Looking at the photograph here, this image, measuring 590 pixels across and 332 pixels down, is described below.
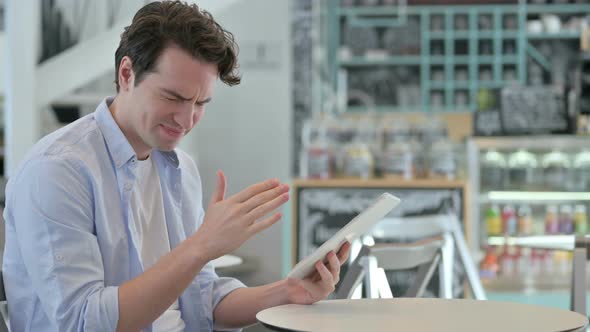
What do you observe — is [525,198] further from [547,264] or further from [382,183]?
[382,183]

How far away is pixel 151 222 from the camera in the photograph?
2.02m

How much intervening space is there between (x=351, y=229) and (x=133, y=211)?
1.45 ft

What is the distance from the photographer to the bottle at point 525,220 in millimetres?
6926

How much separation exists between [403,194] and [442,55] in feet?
18.8

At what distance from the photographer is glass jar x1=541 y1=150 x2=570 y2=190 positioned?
6.75 metres

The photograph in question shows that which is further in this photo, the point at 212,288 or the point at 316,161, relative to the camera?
the point at 316,161

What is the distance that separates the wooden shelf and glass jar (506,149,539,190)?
856 millimetres

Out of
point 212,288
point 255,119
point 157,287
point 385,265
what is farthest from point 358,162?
point 157,287

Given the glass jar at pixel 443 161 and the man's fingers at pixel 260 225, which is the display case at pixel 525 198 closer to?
the glass jar at pixel 443 161

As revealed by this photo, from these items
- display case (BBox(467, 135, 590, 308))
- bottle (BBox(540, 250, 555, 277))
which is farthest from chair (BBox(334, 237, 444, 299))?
bottle (BBox(540, 250, 555, 277))

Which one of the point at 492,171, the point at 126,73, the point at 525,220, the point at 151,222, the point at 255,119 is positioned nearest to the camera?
the point at 126,73

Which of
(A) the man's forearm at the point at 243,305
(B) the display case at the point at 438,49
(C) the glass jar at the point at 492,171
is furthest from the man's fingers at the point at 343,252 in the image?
(B) the display case at the point at 438,49

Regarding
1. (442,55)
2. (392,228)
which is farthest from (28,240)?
(442,55)

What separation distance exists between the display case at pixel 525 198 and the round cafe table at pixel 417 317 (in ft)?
15.7
